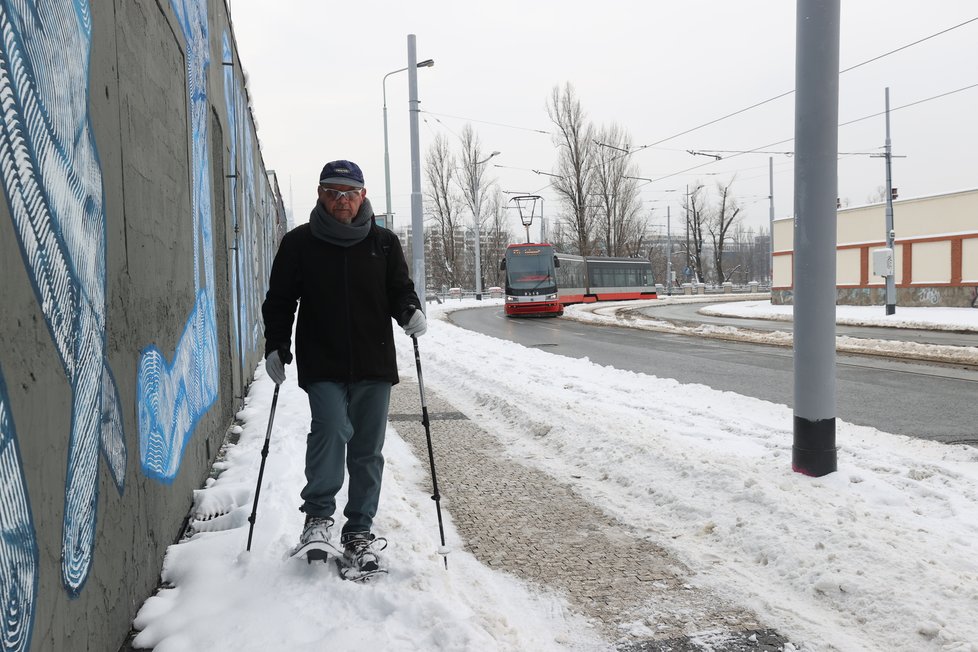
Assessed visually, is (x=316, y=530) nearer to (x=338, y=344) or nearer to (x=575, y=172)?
(x=338, y=344)

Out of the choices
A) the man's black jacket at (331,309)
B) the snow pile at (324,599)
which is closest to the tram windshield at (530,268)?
the snow pile at (324,599)

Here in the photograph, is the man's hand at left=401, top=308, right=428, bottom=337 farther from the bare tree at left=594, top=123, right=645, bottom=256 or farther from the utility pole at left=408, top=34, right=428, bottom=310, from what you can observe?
the bare tree at left=594, top=123, right=645, bottom=256

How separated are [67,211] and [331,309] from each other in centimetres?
144

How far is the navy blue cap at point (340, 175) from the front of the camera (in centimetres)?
351

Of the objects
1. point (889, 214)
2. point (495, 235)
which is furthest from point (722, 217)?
point (889, 214)

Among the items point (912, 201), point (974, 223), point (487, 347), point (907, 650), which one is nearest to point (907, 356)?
point (487, 347)

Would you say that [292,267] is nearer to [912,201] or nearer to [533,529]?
[533,529]

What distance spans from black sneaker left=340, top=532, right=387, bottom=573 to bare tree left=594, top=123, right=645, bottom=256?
4962cm

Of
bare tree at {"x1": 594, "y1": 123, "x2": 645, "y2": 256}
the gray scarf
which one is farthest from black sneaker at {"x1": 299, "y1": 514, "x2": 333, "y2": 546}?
bare tree at {"x1": 594, "y1": 123, "x2": 645, "y2": 256}

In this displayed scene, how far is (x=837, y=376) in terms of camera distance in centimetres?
1093

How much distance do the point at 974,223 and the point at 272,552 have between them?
31442 mm

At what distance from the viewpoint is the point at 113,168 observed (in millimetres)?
2766

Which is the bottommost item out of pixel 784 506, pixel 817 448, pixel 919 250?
pixel 784 506

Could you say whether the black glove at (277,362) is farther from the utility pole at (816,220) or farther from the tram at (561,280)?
the tram at (561,280)
